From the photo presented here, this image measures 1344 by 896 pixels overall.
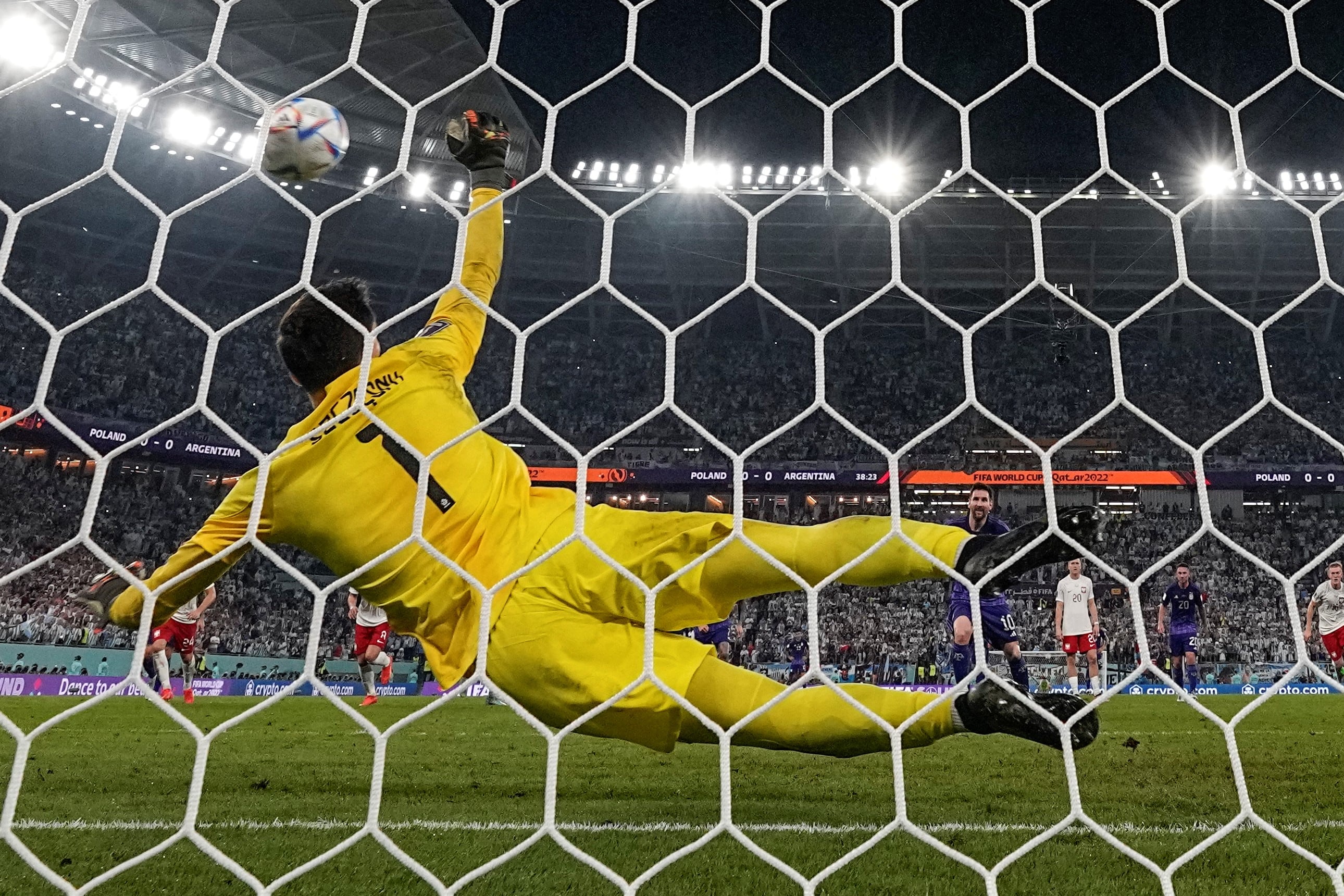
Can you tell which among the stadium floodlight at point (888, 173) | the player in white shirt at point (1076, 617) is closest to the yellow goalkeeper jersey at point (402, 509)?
the player in white shirt at point (1076, 617)

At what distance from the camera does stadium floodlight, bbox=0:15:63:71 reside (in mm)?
8680

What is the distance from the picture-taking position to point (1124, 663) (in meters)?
12.5

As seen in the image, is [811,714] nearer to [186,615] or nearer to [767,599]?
[186,615]

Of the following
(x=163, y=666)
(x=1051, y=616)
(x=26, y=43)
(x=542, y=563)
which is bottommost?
(x=163, y=666)

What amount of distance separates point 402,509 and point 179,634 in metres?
5.51

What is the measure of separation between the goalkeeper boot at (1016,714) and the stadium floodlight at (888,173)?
11939mm

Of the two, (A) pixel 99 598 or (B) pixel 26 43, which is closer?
(A) pixel 99 598

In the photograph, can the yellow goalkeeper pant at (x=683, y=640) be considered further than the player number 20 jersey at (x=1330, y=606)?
No

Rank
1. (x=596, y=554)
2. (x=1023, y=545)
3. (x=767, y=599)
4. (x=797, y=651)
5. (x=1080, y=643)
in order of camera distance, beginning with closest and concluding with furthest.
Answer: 1. (x=596, y=554)
2. (x=1023, y=545)
3. (x=1080, y=643)
4. (x=797, y=651)
5. (x=767, y=599)

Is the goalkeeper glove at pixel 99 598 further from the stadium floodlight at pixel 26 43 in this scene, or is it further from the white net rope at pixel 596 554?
the stadium floodlight at pixel 26 43

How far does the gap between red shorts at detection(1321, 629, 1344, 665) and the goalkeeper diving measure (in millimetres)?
5566

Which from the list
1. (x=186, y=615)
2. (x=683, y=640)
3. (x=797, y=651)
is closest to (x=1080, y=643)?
(x=683, y=640)

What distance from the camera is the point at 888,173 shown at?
13.4m

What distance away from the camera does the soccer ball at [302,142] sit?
231cm
